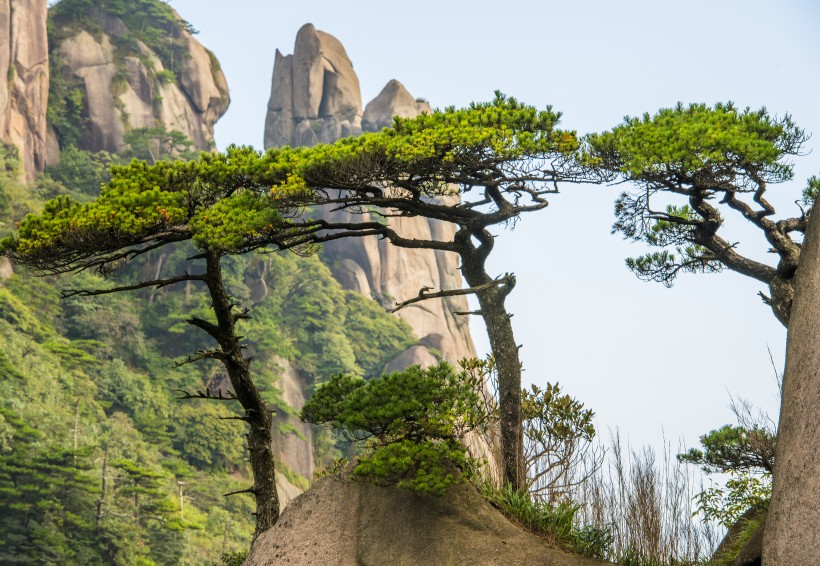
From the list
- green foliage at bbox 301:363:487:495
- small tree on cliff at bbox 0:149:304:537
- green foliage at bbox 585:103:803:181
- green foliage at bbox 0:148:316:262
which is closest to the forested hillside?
small tree on cliff at bbox 0:149:304:537

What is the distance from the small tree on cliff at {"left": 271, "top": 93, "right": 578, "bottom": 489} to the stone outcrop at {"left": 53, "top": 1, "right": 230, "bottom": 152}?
3726 centimetres

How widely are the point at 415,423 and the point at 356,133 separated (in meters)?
47.3

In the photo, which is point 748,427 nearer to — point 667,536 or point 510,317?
point 667,536

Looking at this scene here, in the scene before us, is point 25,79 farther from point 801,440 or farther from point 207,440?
point 801,440

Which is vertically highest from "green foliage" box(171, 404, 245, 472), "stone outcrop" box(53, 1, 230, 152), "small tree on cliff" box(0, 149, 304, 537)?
"stone outcrop" box(53, 1, 230, 152)

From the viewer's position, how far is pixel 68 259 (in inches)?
318

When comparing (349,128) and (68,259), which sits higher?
(349,128)

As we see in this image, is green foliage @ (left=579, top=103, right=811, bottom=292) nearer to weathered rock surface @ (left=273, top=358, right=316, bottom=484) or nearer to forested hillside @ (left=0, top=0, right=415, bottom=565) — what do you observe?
forested hillside @ (left=0, top=0, right=415, bottom=565)

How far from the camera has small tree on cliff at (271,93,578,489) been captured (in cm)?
804

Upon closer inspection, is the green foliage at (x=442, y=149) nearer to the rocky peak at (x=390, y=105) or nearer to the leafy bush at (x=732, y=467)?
the leafy bush at (x=732, y=467)

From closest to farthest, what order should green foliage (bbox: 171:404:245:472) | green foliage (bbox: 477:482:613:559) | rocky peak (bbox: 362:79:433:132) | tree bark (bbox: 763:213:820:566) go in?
tree bark (bbox: 763:213:820:566), green foliage (bbox: 477:482:613:559), green foliage (bbox: 171:404:245:472), rocky peak (bbox: 362:79:433:132)

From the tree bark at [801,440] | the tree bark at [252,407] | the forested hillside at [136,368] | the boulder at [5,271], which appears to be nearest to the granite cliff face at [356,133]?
the forested hillside at [136,368]

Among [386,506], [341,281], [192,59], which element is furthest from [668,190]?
[192,59]

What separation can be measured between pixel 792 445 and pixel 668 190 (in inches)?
124
